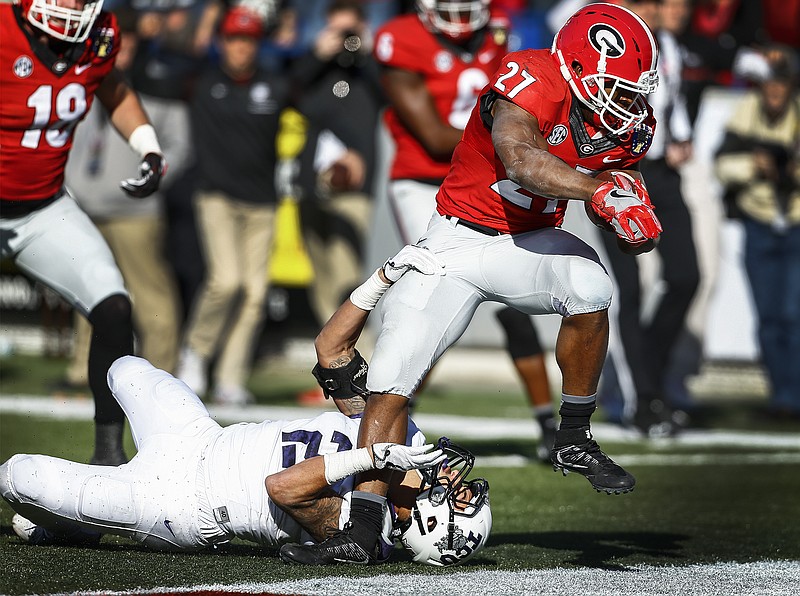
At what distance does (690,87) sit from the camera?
26.7ft

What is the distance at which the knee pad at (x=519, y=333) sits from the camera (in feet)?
19.1

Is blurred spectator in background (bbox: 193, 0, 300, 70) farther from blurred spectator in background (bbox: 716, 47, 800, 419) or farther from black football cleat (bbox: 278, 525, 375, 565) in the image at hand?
black football cleat (bbox: 278, 525, 375, 565)

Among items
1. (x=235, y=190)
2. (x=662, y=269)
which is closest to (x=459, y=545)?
(x=662, y=269)

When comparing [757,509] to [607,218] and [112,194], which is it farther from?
[112,194]

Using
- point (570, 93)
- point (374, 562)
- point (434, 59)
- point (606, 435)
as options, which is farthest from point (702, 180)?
point (374, 562)

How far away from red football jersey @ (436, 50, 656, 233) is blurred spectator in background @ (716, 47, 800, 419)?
4.29 meters

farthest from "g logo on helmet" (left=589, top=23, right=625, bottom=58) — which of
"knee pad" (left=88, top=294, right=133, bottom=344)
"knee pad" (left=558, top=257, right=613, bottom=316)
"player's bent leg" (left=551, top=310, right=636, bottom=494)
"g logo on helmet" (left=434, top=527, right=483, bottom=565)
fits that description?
"knee pad" (left=88, top=294, right=133, bottom=344)

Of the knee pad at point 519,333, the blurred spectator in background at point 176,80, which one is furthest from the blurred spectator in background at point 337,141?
the knee pad at point 519,333

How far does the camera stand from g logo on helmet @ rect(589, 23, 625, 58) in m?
3.88

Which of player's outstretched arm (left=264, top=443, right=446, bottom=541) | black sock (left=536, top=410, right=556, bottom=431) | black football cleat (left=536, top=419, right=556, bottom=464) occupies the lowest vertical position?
black football cleat (left=536, top=419, right=556, bottom=464)

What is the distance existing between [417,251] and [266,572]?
41.4 inches

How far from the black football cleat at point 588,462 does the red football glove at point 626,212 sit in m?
0.67

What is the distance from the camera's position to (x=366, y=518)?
12.2 feet

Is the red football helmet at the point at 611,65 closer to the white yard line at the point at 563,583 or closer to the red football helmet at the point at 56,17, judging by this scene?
the white yard line at the point at 563,583
